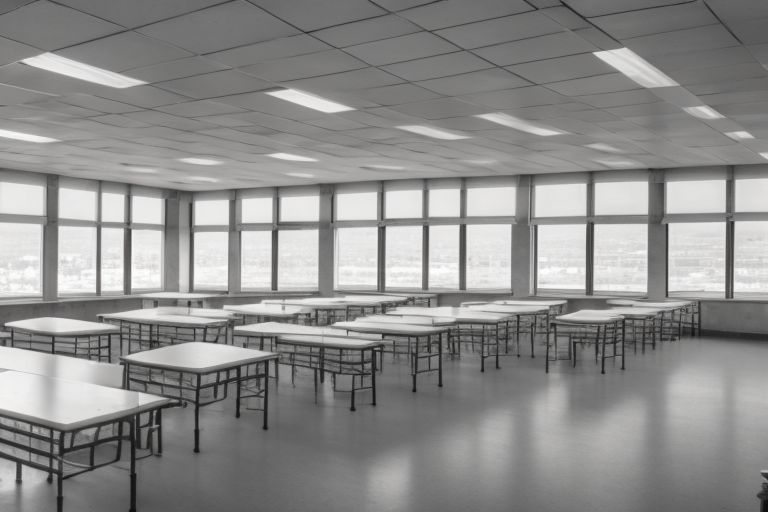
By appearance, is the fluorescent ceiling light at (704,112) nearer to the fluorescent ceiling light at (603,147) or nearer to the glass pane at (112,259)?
the fluorescent ceiling light at (603,147)

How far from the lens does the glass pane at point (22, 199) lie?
1150cm

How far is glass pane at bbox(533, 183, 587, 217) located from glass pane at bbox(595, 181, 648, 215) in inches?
11.7

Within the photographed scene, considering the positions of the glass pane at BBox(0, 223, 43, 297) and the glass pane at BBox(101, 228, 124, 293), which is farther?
the glass pane at BBox(101, 228, 124, 293)

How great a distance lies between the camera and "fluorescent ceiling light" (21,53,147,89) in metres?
4.82

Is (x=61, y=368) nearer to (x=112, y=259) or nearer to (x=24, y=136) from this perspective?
(x=24, y=136)

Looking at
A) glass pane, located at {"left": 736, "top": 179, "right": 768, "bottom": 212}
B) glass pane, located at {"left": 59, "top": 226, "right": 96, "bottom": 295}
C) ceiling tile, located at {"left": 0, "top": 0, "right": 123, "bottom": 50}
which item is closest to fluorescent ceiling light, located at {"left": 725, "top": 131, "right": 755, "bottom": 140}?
glass pane, located at {"left": 736, "top": 179, "right": 768, "bottom": 212}

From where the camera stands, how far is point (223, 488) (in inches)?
148

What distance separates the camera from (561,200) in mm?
12203

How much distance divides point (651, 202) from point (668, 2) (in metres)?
8.60

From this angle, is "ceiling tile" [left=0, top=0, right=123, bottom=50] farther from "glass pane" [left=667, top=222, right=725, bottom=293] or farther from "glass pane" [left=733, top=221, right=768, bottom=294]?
"glass pane" [left=733, top=221, right=768, bottom=294]

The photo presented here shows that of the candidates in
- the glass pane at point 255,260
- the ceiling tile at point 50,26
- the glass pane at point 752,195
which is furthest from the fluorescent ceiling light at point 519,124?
the glass pane at point 255,260

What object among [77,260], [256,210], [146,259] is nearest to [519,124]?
[256,210]

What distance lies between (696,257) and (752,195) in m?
1.43

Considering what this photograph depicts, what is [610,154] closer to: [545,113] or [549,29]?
[545,113]
